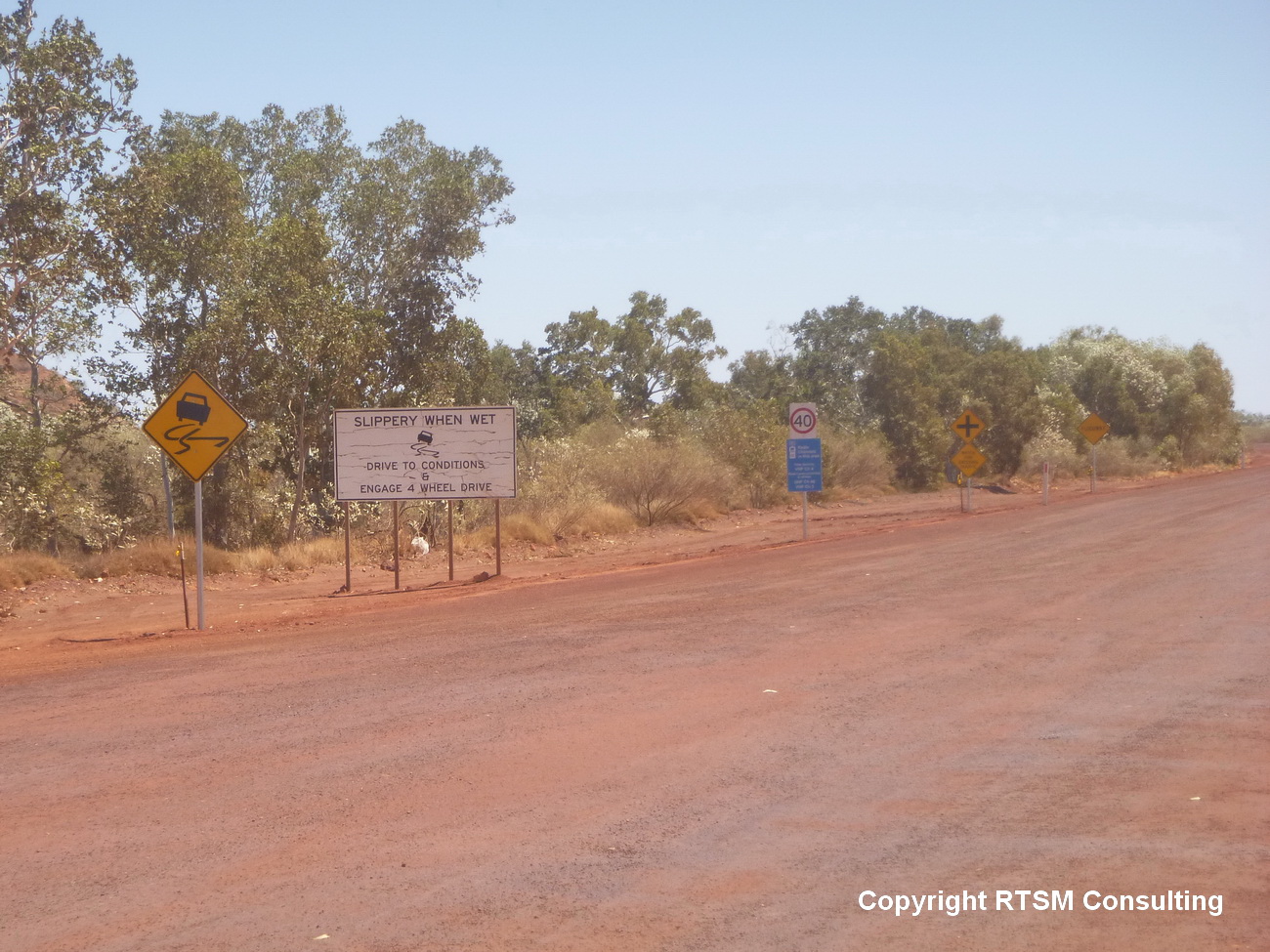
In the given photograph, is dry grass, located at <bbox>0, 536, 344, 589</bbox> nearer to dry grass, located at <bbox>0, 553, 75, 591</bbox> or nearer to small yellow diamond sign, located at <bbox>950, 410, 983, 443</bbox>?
dry grass, located at <bbox>0, 553, 75, 591</bbox>

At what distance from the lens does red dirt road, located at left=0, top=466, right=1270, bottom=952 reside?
5.30 m

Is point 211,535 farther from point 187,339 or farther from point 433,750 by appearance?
point 433,750

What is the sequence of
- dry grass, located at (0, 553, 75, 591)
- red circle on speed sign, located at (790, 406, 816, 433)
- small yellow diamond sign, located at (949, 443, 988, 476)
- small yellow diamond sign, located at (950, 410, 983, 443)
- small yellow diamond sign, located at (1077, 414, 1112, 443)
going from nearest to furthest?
1. dry grass, located at (0, 553, 75, 591)
2. red circle on speed sign, located at (790, 406, 816, 433)
3. small yellow diamond sign, located at (950, 410, 983, 443)
4. small yellow diamond sign, located at (949, 443, 988, 476)
5. small yellow diamond sign, located at (1077, 414, 1112, 443)

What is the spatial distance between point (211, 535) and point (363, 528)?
317cm

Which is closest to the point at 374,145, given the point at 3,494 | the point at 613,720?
the point at 3,494

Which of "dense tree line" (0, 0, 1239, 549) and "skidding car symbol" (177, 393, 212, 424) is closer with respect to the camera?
"skidding car symbol" (177, 393, 212, 424)

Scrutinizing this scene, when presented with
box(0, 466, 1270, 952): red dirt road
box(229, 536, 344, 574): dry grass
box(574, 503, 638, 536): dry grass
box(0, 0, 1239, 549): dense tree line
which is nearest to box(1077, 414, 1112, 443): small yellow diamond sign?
box(0, 0, 1239, 549): dense tree line

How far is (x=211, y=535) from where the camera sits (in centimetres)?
2598

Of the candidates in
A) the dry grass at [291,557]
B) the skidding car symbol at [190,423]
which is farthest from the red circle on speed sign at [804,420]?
the skidding car symbol at [190,423]

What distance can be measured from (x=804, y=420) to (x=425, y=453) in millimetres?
9768

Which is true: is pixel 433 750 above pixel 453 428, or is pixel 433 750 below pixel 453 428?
below

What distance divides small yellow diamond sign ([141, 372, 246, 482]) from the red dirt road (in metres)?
2.14

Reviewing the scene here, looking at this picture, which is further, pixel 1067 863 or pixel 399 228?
pixel 399 228

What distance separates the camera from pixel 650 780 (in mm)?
7398
